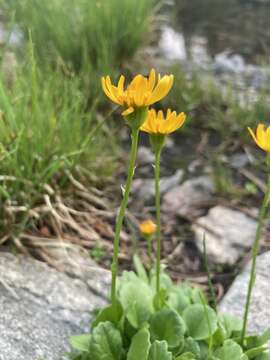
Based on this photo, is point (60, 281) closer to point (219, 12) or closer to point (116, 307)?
point (116, 307)

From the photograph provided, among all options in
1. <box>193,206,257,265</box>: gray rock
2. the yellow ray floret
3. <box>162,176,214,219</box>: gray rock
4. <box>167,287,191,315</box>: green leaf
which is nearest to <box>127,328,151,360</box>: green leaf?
<box>167,287,191,315</box>: green leaf

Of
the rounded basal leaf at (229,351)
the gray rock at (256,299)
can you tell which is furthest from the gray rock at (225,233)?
the rounded basal leaf at (229,351)

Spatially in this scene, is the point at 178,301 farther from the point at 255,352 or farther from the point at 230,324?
the point at 255,352

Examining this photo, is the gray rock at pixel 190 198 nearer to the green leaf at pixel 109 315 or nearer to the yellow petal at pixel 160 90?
the green leaf at pixel 109 315

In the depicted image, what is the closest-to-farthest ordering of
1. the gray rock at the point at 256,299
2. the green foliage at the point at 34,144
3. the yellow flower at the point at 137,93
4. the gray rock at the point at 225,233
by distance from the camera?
the yellow flower at the point at 137,93 < the gray rock at the point at 256,299 < the green foliage at the point at 34,144 < the gray rock at the point at 225,233

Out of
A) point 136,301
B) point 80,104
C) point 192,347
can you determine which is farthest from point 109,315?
point 80,104

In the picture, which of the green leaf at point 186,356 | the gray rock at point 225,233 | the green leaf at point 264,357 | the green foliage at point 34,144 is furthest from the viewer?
the gray rock at point 225,233

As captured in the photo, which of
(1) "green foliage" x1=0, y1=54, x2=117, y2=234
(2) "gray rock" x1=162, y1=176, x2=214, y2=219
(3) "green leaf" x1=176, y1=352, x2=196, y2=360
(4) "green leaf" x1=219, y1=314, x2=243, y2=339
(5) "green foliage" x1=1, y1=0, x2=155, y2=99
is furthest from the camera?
(5) "green foliage" x1=1, y1=0, x2=155, y2=99

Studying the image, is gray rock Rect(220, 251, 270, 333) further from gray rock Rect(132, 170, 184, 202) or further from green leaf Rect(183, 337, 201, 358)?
gray rock Rect(132, 170, 184, 202)
